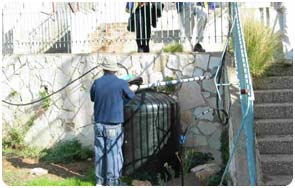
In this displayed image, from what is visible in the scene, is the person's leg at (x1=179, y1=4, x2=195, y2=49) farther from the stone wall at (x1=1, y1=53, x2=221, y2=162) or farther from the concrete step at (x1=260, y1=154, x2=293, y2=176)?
the concrete step at (x1=260, y1=154, x2=293, y2=176)

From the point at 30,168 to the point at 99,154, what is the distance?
65.0 inches

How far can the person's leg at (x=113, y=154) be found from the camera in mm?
6066

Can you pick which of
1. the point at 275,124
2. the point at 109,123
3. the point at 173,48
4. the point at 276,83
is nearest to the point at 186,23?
the point at 173,48

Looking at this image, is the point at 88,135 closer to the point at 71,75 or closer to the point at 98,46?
the point at 71,75

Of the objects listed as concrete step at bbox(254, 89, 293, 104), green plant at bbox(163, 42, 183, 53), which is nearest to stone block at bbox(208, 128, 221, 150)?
concrete step at bbox(254, 89, 293, 104)

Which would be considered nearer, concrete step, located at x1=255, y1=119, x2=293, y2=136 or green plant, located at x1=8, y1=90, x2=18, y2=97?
concrete step, located at x1=255, y1=119, x2=293, y2=136

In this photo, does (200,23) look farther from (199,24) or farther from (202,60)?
(202,60)

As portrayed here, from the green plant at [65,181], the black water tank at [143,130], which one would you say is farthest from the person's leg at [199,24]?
the green plant at [65,181]

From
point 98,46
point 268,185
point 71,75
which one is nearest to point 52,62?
point 71,75

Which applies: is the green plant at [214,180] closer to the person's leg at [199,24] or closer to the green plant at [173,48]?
the green plant at [173,48]

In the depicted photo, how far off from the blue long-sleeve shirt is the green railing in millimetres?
1488

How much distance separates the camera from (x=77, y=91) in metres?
8.07

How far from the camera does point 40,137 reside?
824 cm

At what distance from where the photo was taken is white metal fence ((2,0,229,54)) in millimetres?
8469
